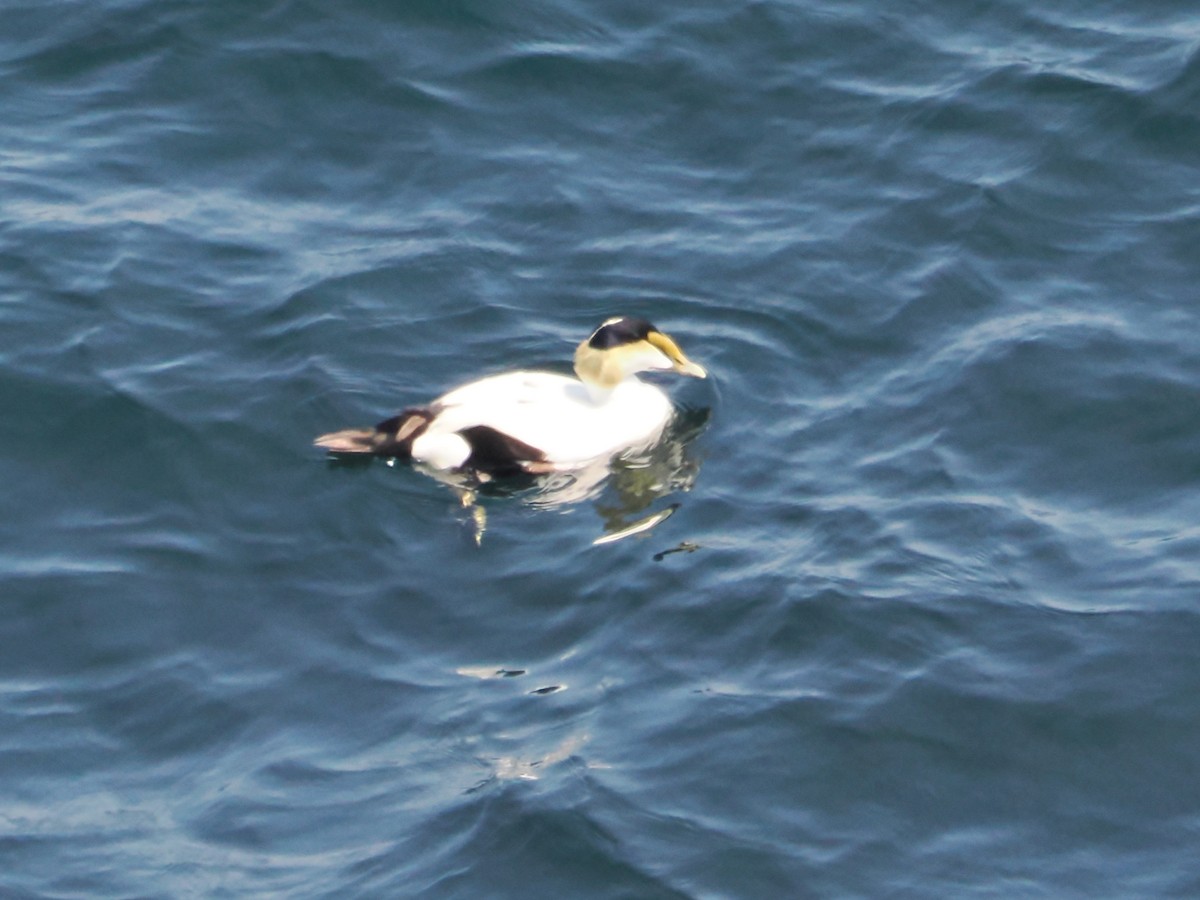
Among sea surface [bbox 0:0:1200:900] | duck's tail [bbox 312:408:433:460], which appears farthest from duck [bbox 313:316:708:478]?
sea surface [bbox 0:0:1200:900]

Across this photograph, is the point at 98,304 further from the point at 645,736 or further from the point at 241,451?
the point at 645,736

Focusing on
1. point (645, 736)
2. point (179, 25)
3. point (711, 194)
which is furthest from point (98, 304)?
point (645, 736)

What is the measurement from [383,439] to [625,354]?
121cm

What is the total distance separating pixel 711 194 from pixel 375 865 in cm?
516

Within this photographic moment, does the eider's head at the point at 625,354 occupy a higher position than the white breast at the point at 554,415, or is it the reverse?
the eider's head at the point at 625,354

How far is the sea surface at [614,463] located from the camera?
708 cm

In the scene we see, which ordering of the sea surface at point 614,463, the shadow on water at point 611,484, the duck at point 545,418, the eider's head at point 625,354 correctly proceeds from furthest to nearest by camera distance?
the eider's head at point 625,354 < the duck at point 545,418 < the shadow on water at point 611,484 < the sea surface at point 614,463

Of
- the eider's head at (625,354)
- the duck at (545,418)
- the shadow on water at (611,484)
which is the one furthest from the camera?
the eider's head at (625,354)

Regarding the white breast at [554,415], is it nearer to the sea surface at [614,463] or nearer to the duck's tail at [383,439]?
the duck's tail at [383,439]

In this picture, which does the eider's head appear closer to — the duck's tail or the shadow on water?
the shadow on water

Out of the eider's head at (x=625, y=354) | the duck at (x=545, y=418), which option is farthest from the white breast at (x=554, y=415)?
the eider's head at (x=625, y=354)

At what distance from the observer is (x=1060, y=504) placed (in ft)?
28.6

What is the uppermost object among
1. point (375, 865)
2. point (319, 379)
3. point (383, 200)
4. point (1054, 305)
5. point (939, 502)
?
point (383, 200)

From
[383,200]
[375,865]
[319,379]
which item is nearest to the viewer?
[375,865]
